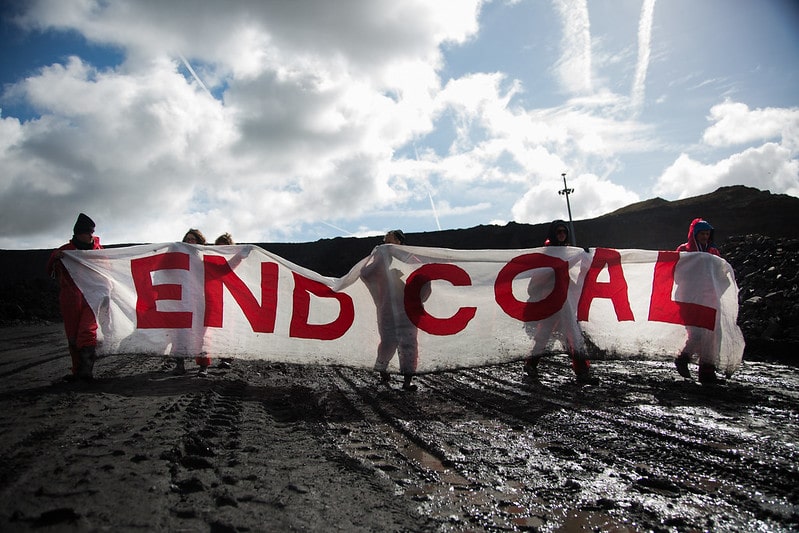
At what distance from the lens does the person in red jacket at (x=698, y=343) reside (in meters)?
4.65

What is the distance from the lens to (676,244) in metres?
33.8

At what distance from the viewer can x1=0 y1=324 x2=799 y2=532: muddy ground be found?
184cm

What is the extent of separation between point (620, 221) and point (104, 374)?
40765mm

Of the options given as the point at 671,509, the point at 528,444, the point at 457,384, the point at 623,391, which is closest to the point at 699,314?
the point at 623,391

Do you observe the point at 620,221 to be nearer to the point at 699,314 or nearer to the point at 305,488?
the point at 699,314

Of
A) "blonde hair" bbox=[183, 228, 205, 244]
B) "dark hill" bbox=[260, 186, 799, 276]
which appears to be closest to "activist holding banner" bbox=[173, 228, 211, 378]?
"blonde hair" bbox=[183, 228, 205, 244]

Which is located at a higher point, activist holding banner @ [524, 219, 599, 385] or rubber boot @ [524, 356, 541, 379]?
activist holding banner @ [524, 219, 599, 385]

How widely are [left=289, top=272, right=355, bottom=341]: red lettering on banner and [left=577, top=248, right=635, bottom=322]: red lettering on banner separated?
2.78 metres

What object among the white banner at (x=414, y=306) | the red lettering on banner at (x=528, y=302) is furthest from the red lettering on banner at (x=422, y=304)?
the red lettering on banner at (x=528, y=302)

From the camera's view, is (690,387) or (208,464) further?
(690,387)

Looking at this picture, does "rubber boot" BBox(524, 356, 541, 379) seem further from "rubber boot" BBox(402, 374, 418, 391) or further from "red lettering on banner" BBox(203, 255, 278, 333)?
"red lettering on banner" BBox(203, 255, 278, 333)

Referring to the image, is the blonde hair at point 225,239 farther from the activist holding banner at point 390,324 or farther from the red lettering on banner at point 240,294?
the activist holding banner at point 390,324

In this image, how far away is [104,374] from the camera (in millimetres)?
4969

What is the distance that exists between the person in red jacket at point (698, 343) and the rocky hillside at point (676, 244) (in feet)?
8.34
